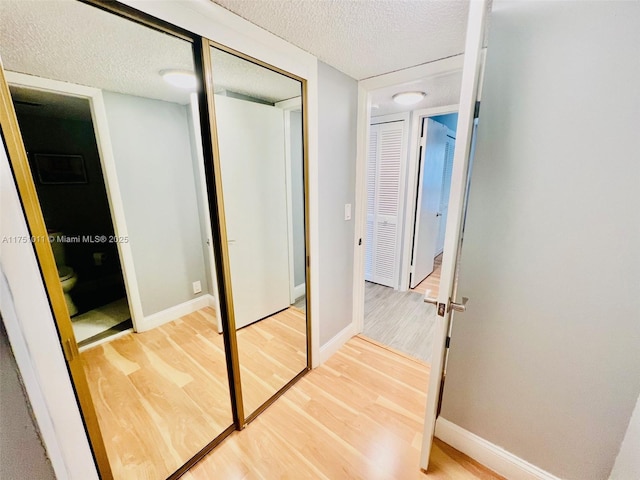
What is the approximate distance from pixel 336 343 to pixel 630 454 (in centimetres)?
153

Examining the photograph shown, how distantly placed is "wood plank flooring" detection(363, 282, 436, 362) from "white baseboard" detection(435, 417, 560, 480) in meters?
0.63

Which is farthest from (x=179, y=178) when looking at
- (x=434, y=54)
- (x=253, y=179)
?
(x=434, y=54)

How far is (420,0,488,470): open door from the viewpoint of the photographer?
78 centimetres

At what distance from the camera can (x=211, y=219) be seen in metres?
1.18

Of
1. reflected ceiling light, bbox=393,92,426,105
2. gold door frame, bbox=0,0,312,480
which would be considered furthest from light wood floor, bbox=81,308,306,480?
reflected ceiling light, bbox=393,92,426,105

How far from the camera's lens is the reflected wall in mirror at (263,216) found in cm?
171

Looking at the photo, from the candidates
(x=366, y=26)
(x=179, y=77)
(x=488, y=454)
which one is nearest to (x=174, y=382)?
(x=488, y=454)

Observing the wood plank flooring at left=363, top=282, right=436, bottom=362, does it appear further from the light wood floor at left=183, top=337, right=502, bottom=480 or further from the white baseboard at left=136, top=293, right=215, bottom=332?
the white baseboard at left=136, top=293, right=215, bottom=332

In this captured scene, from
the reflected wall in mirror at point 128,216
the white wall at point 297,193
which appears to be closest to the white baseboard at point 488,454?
the reflected wall in mirror at point 128,216

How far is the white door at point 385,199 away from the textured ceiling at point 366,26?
1420 millimetres

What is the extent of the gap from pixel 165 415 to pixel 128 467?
0.28 meters

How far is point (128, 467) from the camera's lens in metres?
1.22

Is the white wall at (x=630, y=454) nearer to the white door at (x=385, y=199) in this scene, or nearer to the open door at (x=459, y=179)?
the open door at (x=459, y=179)

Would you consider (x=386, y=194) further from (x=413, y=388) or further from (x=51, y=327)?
(x=51, y=327)
